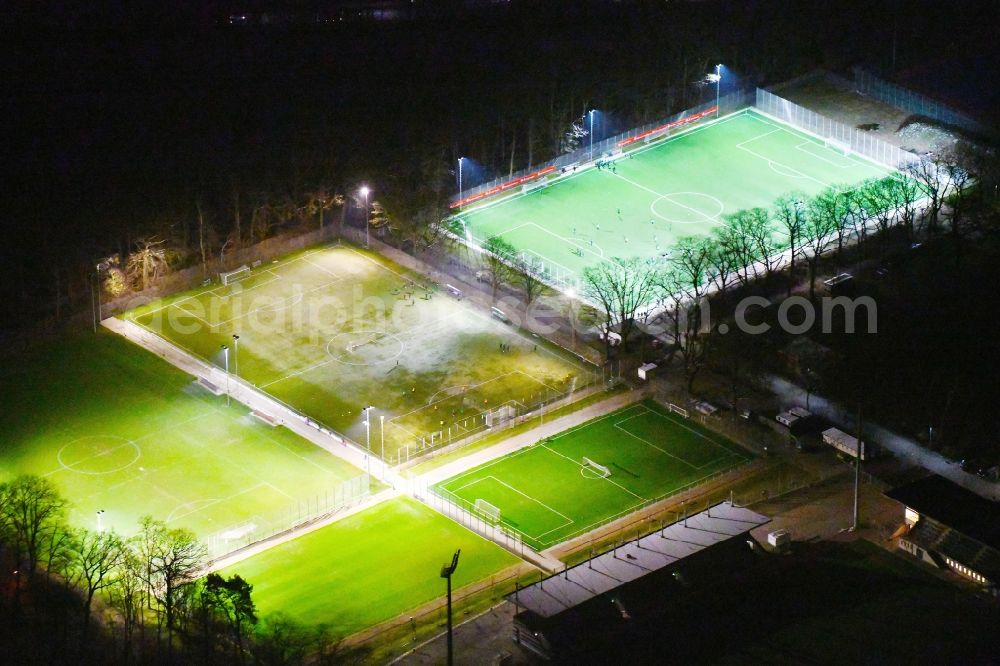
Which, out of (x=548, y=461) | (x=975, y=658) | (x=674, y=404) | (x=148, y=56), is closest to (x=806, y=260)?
(x=674, y=404)

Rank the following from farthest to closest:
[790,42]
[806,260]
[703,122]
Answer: [790,42] < [703,122] < [806,260]

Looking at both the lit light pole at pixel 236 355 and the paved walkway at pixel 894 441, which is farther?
the lit light pole at pixel 236 355

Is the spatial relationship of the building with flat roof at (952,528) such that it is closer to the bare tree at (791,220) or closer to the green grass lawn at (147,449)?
the bare tree at (791,220)

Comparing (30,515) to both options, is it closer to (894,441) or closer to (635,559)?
(635,559)

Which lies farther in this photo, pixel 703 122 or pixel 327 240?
pixel 703 122

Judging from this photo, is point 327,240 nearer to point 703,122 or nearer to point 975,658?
point 703,122

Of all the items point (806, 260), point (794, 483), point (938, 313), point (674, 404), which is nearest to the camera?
point (794, 483)

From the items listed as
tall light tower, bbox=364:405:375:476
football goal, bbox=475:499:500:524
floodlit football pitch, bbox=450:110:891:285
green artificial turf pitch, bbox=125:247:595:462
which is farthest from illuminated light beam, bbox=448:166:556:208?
football goal, bbox=475:499:500:524

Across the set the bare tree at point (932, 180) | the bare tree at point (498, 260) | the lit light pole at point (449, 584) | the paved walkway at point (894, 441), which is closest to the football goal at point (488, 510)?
the lit light pole at point (449, 584)
